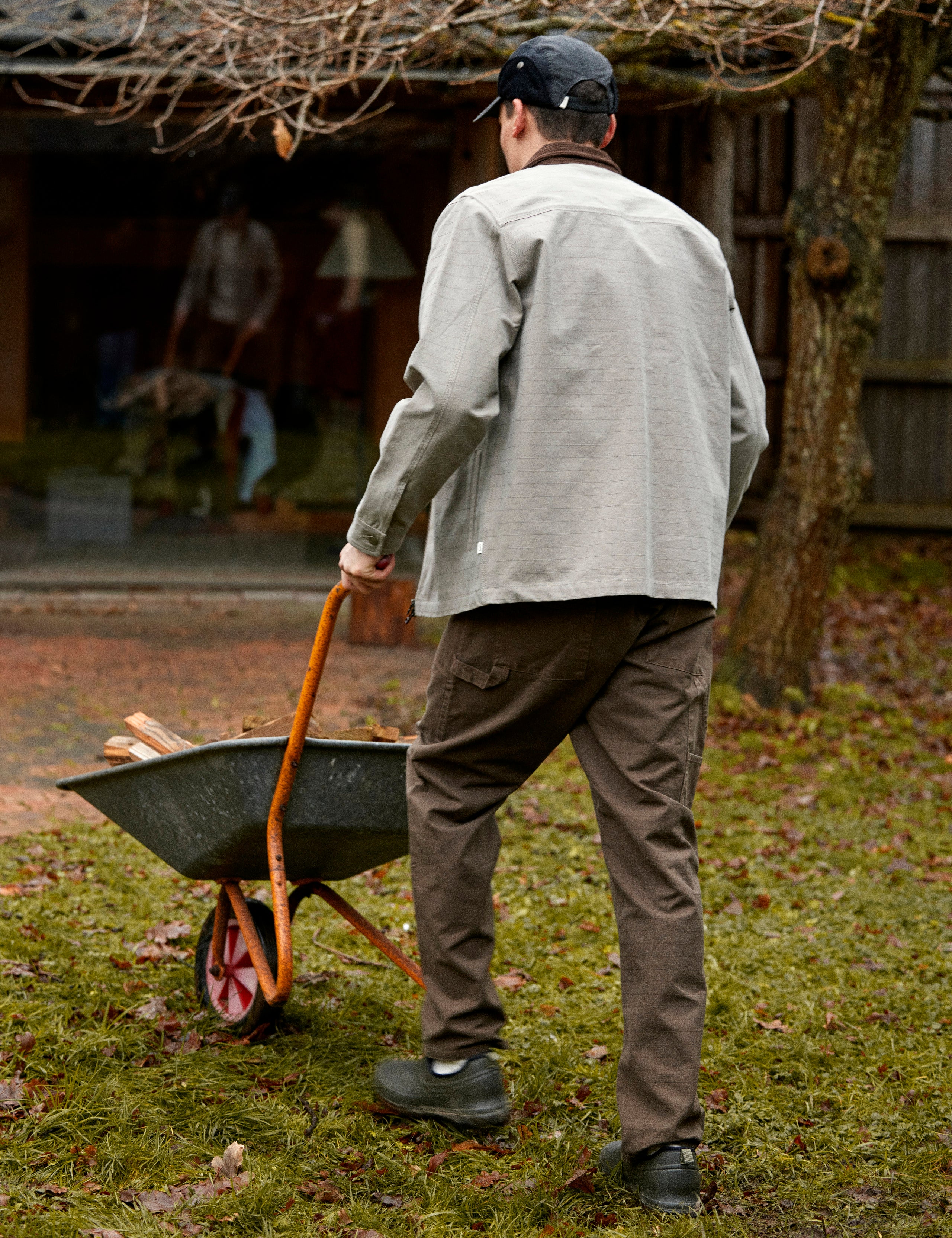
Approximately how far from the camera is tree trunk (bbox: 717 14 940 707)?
6551 mm

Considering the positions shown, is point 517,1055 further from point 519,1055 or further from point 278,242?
point 278,242

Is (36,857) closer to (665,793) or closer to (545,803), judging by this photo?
(545,803)

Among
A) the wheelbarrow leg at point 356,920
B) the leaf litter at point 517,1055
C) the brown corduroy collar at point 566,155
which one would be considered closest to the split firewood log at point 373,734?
the wheelbarrow leg at point 356,920

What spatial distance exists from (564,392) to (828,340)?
4.59 meters

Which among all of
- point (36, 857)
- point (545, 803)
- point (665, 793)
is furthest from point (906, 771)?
point (665, 793)

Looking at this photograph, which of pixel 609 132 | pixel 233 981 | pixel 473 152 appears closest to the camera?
pixel 609 132

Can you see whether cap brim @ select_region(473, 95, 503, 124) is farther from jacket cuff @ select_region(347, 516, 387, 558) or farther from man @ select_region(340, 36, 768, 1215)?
jacket cuff @ select_region(347, 516, 387, 558)

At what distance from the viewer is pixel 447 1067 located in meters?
2.82

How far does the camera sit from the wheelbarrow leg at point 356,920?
10.4 ft

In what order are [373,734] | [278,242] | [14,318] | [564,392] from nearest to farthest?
[564,392]
[373,734]
[14,318]
[278,242]

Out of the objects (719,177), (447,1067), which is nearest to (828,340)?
(719,177)

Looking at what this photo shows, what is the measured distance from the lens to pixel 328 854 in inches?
124

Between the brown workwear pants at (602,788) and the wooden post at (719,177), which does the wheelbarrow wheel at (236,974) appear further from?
the wooden post at (719,177)

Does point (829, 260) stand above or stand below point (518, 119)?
above
